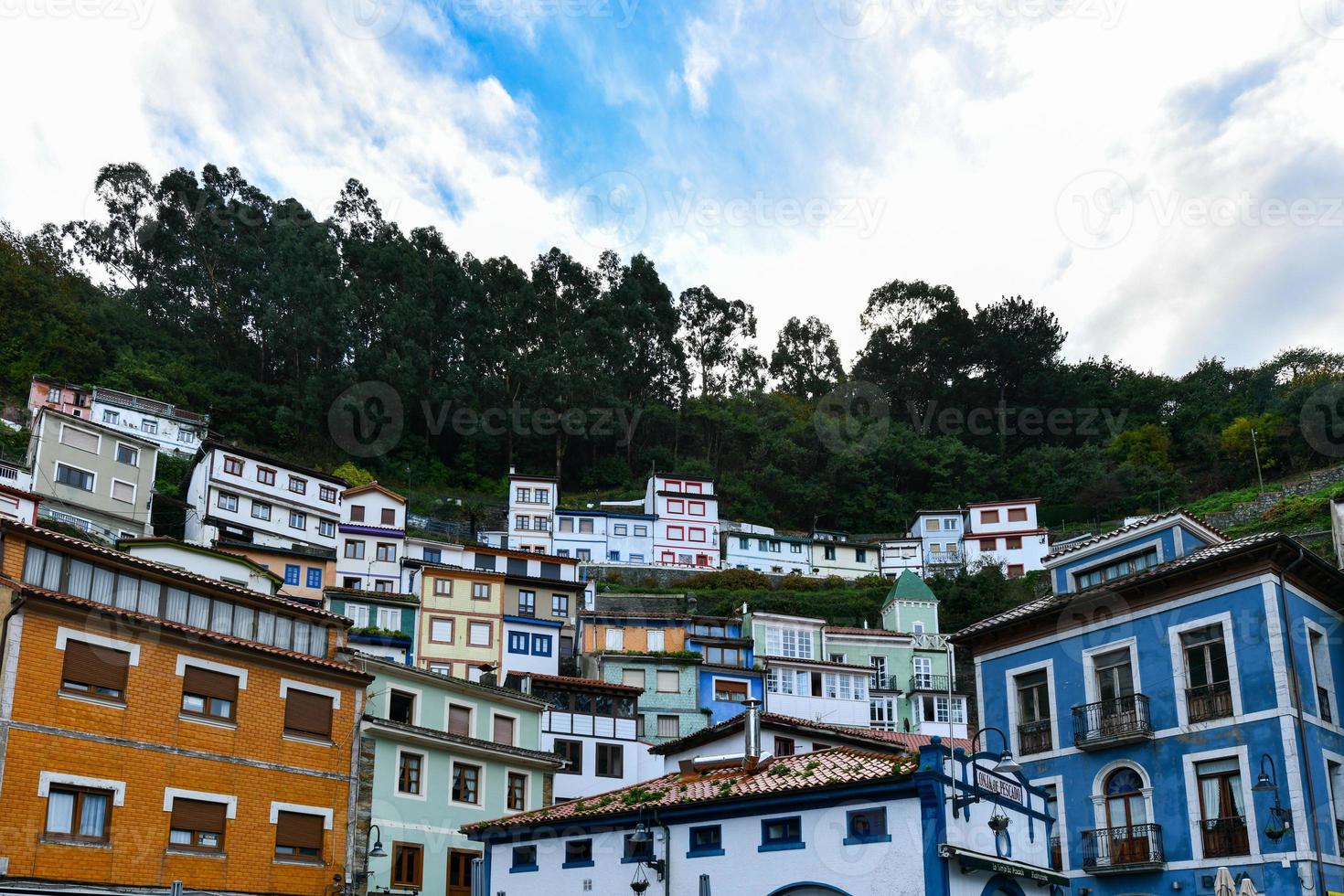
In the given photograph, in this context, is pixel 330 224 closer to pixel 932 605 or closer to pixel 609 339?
pixel 609 339

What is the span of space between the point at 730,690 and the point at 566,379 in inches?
1797

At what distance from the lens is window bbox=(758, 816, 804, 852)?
2400 cm

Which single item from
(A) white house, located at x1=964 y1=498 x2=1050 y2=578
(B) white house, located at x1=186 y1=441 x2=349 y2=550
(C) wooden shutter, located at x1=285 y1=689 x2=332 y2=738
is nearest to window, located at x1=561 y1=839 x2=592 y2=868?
(C) wooden shutter, located at x1=285 y1=689 x2=332 y2=738

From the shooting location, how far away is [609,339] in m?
103

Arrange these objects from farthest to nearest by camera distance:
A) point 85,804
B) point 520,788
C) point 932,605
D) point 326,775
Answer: point 932,605 < point 520,788 < point 326,775 < point 85,804

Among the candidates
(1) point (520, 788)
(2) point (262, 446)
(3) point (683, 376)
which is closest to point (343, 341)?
(2) point (262, 446)

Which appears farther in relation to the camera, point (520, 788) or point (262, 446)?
point (262, 446)

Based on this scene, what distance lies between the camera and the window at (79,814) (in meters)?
25.1

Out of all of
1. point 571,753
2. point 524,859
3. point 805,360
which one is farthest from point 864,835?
point 805,360

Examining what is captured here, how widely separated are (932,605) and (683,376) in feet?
154

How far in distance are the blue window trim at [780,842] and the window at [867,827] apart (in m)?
1.15

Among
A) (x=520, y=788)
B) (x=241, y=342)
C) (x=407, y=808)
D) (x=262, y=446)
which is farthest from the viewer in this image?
(x=241, y=342)

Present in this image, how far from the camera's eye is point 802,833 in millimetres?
23938

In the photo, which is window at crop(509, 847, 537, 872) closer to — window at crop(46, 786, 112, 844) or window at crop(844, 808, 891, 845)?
window at crop(844, 808, 891, 845)
